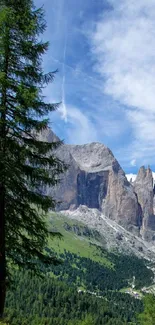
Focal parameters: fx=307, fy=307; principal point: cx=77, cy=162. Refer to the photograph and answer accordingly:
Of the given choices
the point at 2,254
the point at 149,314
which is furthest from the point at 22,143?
the point at 149,314

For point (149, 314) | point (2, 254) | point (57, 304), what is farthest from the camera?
point (57, 304)

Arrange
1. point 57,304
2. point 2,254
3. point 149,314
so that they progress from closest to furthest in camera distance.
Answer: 1. point 2,254
2. point 149,314
3. point 57,304

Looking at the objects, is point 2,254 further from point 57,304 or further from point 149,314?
point 57,304

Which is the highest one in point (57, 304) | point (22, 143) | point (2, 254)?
point (22, 143)

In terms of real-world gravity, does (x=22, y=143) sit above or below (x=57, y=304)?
above

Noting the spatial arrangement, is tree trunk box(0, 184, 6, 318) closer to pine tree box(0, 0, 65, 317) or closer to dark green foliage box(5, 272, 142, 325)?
pine tree box(0, 0, 65, 317)

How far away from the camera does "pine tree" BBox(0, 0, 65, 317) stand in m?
13.5

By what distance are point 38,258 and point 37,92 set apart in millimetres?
7641

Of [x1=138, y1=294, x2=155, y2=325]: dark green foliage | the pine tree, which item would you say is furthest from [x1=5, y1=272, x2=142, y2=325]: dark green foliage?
the pine tree

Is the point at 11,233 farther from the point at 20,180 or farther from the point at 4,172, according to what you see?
the point at 4,172

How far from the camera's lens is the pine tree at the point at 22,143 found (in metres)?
13.5

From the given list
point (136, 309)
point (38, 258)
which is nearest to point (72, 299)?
point (136, 309)

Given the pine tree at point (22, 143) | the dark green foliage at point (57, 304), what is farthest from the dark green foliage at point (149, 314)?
the dark green foliage at point (57, 304)

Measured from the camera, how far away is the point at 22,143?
14094 mm
